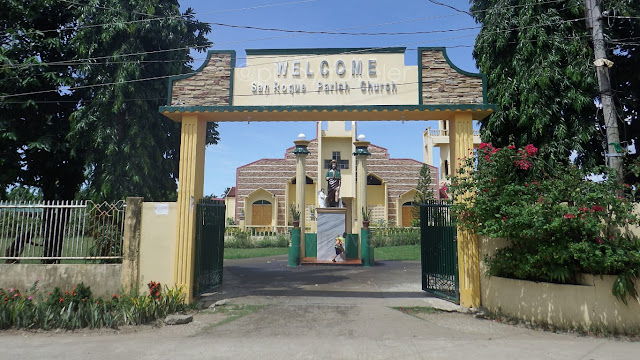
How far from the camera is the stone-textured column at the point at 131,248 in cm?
779

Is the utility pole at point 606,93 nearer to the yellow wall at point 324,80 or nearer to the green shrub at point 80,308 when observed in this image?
Result: the yellow wall at point 324,80

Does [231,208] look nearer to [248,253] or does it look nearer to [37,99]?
[248,253]

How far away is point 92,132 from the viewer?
37.9 feet

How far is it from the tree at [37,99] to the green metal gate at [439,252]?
32.7 feet

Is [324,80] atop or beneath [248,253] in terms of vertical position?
atop

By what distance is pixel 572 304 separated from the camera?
6.30 metres

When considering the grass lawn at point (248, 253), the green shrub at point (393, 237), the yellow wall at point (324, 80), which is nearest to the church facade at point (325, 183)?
the green shrub at point (393, 237)

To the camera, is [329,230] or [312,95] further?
[329,230]

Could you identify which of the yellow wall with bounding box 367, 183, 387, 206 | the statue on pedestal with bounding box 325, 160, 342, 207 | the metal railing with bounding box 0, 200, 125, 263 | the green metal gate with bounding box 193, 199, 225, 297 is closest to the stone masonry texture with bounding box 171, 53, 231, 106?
the green metal gate with bounding box 193, 199, 225, 297

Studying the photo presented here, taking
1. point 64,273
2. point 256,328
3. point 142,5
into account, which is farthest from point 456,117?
point 142,5

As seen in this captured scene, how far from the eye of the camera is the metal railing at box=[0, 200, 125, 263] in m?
7.98

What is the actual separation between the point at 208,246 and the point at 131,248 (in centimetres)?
168

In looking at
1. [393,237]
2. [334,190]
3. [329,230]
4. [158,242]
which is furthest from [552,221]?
[393,237]

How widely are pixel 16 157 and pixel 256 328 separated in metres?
8.73
